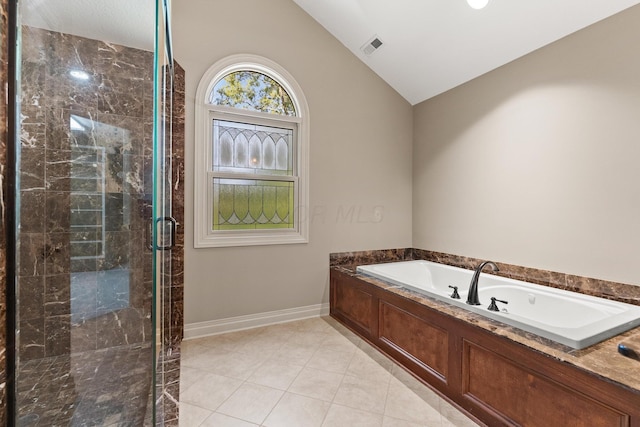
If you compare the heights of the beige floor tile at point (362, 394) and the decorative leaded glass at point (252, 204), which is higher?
the decorative leaded glass at point (252, 204)

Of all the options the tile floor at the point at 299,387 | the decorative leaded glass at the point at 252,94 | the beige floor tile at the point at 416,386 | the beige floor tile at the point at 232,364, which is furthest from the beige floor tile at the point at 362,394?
the decorative leaded glass at the point at 252,94

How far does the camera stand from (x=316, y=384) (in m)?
2.01

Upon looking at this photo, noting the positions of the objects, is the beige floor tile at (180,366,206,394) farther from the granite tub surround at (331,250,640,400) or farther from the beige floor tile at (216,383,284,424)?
the granite tub surround at (331,250,640,400)

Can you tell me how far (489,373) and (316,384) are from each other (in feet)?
3.48

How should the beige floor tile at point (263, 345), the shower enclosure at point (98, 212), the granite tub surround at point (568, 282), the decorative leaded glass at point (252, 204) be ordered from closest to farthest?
1. the shower enclosure at point (98, 212)
2. the granite tub surround at point (568, 282)
3. the beige floor tile at point (263, 345)
4. the decorative leaded glass at point (252, 204)

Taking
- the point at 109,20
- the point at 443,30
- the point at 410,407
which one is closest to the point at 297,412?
the point at 410,407

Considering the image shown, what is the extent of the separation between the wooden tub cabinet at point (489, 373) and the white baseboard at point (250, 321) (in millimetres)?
802

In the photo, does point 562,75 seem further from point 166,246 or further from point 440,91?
point 166,246

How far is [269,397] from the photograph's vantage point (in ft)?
6.13

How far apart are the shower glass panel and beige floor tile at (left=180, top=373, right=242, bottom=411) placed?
0.21 meters

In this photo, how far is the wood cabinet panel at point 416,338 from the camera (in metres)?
1.90

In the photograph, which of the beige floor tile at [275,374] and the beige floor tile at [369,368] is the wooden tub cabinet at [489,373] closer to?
the beige floor tile at [369,368]

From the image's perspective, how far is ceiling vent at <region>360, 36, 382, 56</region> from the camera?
312 centimetres

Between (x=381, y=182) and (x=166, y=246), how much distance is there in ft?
7.92
